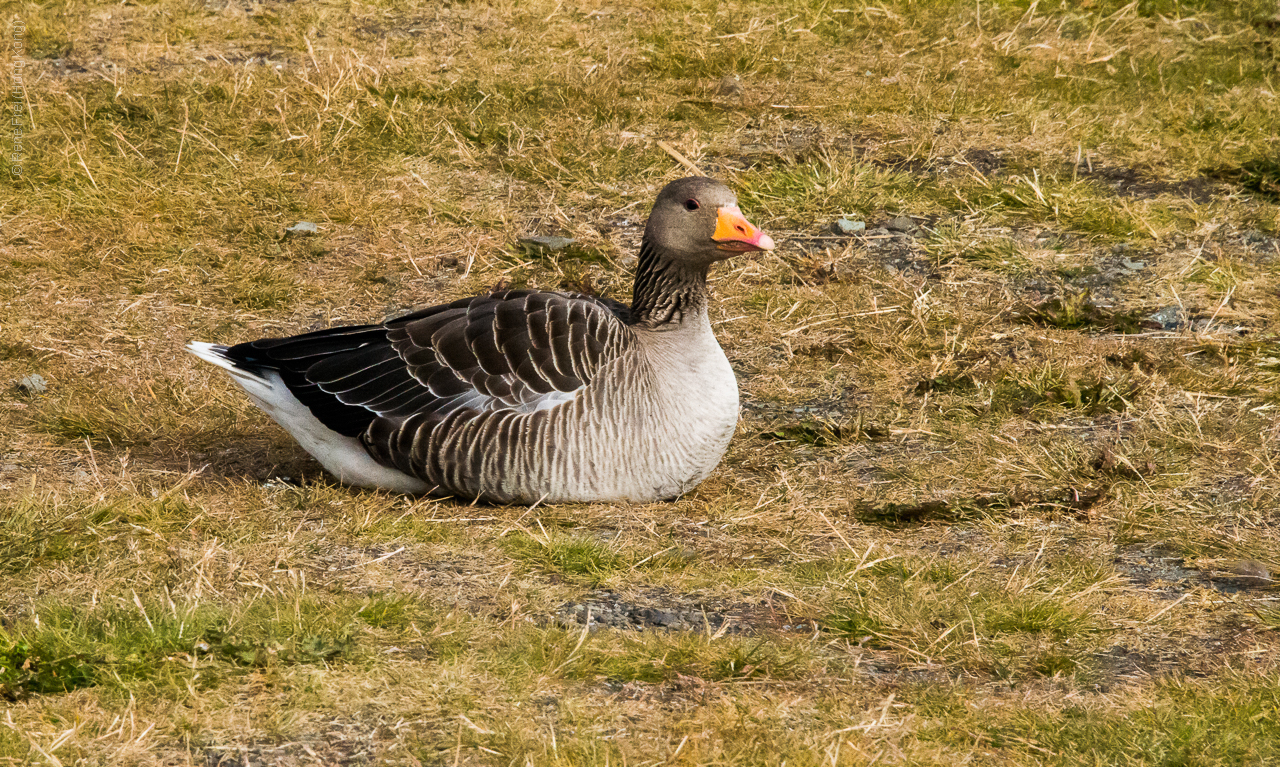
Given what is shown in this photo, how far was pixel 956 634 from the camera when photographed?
14.0 ft

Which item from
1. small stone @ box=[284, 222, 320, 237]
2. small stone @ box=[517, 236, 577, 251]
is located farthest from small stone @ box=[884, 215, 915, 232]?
small stone @ box=[284, 222, 320, 237]

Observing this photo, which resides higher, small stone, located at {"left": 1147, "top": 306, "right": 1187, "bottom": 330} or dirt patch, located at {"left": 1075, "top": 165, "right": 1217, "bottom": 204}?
dirt patch, located at {"left": 1075, "top": 165, "right": 1217, "bottom": 204}

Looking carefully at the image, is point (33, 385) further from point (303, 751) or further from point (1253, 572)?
point (1253, 572)

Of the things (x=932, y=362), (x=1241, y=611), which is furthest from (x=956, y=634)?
(x=932, y=362)

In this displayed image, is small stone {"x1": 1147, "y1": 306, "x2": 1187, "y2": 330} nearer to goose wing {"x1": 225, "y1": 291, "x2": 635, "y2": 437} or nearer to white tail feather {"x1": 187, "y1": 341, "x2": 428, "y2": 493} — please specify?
goose wing {"x1": 225, "y1": 291, "x2": 635, "y2": 437}

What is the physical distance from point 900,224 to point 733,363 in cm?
182

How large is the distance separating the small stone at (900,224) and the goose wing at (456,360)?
2984mm

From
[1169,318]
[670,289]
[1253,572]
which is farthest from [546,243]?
[1253,572]

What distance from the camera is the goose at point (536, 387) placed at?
16.9ft

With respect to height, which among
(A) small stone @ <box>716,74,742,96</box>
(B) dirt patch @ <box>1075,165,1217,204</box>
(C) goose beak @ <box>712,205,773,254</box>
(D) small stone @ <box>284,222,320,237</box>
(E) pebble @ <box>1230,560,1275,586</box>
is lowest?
(E) pebble @ <box>1230,560,1275,586</box>

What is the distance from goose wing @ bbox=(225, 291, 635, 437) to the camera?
5.18 meters

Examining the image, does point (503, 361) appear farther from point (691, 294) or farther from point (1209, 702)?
point (1209, 702)

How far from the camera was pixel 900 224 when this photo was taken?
7.93 m

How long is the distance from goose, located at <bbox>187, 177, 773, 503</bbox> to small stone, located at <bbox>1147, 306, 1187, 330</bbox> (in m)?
2.80
